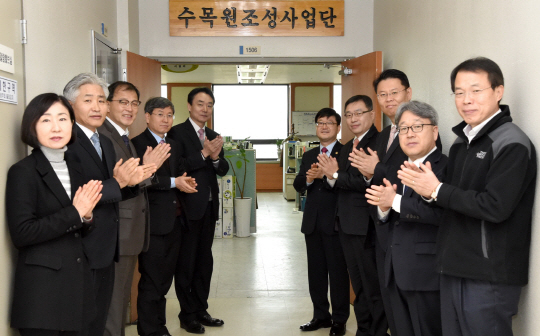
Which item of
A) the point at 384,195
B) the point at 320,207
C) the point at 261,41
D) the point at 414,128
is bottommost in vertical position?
the point at 320,207

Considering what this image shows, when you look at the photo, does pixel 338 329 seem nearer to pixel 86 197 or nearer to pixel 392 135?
pixel 392 135

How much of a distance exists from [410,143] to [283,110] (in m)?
11.9

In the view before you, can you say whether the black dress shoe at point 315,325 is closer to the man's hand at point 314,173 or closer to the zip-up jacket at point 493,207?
the man's hand at point 314,173

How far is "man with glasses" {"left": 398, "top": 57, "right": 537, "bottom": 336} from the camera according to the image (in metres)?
1.80

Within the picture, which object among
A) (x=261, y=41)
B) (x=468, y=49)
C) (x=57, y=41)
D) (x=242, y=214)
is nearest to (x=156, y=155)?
(x=57, y=41)

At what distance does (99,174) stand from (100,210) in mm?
179

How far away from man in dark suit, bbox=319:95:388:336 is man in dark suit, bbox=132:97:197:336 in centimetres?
102

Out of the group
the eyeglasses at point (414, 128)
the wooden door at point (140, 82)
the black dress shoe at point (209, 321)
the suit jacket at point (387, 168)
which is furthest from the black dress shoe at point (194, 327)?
the eyeglasses at point (414, 128)

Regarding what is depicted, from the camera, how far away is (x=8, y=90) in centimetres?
199

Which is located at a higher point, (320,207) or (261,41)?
(261,41)

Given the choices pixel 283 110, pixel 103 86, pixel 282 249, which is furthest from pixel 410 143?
pixel 283 110

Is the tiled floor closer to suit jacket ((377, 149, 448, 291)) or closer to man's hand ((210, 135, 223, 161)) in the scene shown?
man's hand ((210, 135, 223, 161))

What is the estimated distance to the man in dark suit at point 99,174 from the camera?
2.30 metres

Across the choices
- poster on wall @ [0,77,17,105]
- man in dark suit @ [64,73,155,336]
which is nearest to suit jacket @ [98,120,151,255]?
man in dark suit @ [64,73,155,336]
